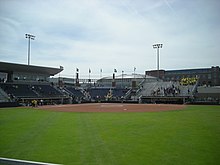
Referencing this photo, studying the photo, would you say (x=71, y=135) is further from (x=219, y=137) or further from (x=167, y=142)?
(x=219, y=137)

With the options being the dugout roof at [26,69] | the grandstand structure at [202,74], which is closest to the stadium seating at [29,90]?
the dugout roof at [26,69]

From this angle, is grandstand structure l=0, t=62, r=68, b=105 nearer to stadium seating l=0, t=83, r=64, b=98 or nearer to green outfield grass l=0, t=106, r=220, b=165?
stadium seating l=0, t=83, r=64, b=98

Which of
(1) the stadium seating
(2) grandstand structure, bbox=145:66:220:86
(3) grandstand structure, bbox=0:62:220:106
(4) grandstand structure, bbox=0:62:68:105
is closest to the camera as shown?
(4) grandstand structure, bbox=0:62:68:105

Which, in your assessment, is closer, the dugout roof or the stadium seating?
the stadium seating

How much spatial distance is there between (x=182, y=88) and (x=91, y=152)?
59.2 metres

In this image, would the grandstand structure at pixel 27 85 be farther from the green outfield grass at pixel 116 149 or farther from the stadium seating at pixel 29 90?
Answer: the green outfield grass at pixel 116 149

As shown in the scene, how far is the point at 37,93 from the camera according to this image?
195 ft

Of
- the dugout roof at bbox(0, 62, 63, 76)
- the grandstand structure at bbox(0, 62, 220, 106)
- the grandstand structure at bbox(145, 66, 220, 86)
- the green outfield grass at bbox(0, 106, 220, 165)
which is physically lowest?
the green outfield grass at bbox(0, 106, 220, 165)

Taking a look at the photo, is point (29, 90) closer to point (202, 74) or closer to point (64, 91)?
point (64, 91)

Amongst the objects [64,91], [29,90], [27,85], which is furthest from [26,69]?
[64,91]

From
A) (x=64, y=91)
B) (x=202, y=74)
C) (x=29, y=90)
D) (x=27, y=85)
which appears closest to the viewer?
(x=29, y=90)

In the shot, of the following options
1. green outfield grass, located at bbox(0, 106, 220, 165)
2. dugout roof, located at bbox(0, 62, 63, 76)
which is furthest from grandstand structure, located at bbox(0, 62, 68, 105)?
green outfield grass, located at bbox(0, 106, 220, 165)

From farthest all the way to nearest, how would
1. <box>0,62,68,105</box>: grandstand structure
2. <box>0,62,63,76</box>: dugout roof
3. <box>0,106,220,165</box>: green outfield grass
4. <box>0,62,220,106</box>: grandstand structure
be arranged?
1. <box>0,62,220,106</box>: grandstand structure
2. <box>0,62,63,76</box>: dugout roof
3. <box>0,62,68,105</box>: grandstand structure
4. <box>0,106,220,165</box>: green outfield grass

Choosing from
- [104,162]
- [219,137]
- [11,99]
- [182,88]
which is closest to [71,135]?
[104,162]
